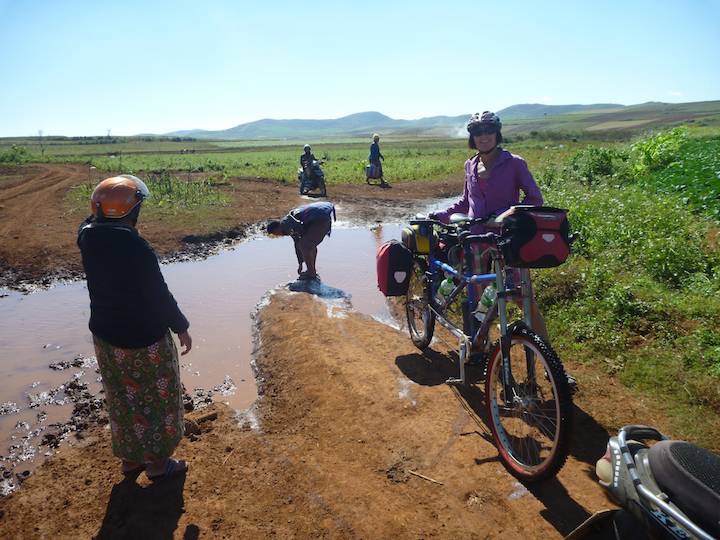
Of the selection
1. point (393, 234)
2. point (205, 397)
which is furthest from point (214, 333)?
point (393, 234)

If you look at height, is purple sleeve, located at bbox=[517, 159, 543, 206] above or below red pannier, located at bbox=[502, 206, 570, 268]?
above

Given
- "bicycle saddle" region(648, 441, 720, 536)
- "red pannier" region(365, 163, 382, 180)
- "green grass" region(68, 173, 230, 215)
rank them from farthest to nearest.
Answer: "red pannier" region(365, 163, 382, 180) < "green grass" region(68, 173, 230, 215) < "bicycle saddle" region(648, 441, 720, 536)

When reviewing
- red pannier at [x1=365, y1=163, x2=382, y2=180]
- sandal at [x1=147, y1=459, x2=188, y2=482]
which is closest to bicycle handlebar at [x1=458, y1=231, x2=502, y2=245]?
sandal at [x1=147, y1=459, x2=188, y2=482]

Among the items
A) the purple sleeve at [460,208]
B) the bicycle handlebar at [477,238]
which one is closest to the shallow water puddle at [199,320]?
the purple sleeve at [460,208]

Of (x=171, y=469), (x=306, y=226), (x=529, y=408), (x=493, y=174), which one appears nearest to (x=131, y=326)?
(x=171, y=469)

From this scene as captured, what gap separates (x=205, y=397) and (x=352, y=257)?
5.55 metres

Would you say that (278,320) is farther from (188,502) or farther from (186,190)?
(186,190)

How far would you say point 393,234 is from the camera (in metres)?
12.0

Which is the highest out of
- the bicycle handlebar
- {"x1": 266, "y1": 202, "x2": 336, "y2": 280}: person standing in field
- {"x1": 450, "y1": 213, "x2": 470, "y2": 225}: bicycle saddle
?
{"x1": 450, "y1": 213, "x2": 470, "y2": 225}: bicycle saddle

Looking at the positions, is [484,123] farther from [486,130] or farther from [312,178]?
[312,178]

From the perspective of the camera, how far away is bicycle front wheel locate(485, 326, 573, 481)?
106 inches

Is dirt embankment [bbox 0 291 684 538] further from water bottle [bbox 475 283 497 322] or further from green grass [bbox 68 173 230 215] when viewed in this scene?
green grass [bbox 68 173 230 215]

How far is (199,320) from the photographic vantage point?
6992 millimetres

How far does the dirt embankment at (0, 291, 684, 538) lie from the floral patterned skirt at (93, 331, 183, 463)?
0.32m
